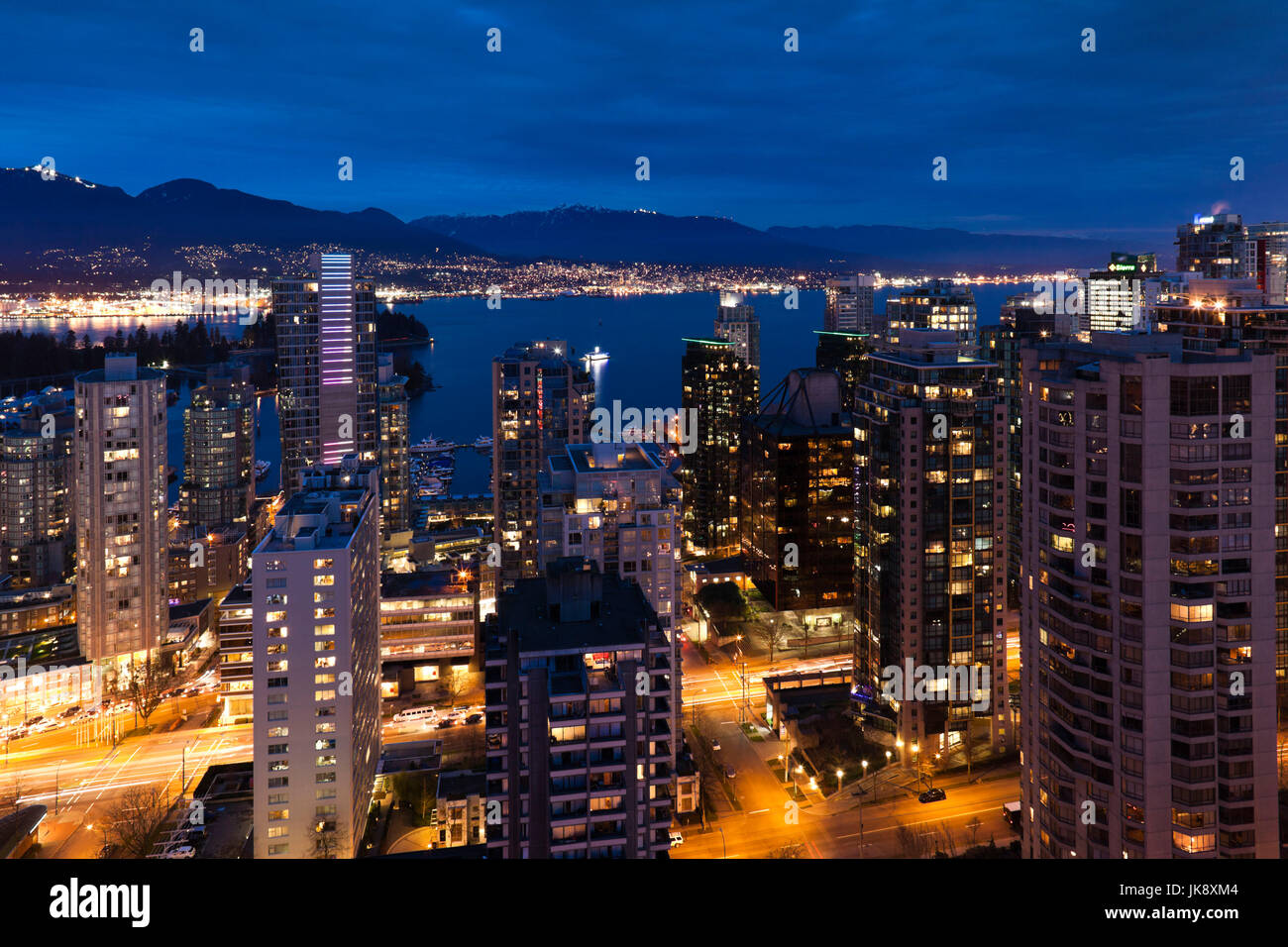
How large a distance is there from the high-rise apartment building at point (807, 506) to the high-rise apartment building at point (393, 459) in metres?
8.19

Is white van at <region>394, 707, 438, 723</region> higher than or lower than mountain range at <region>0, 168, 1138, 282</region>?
lower

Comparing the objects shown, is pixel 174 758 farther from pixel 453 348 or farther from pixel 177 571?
pixel 453 348

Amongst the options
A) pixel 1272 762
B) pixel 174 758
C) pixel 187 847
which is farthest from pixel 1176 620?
pixel 174 758

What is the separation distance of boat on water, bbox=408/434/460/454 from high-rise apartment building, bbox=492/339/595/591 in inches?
660

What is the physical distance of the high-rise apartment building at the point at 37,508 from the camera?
1822cm

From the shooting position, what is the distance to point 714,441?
73.6 ft

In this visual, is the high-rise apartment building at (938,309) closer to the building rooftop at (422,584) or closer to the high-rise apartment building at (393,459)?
the building rooftop at (422,584)

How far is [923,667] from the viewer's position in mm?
11961

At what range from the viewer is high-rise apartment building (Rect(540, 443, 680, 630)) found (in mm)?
10578

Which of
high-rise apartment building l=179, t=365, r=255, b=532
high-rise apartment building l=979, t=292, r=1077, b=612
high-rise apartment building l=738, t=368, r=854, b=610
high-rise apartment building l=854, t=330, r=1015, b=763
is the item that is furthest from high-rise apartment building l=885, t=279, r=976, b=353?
high-rise apartment building l=179, t=365, r=255, b=532

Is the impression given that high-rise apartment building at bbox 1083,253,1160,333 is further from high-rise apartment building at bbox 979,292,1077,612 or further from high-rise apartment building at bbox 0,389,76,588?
high-rise apartment building at bbox 0,389,76,588

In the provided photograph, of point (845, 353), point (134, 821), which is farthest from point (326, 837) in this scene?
point (845, 353)

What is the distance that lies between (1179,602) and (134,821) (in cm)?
995
